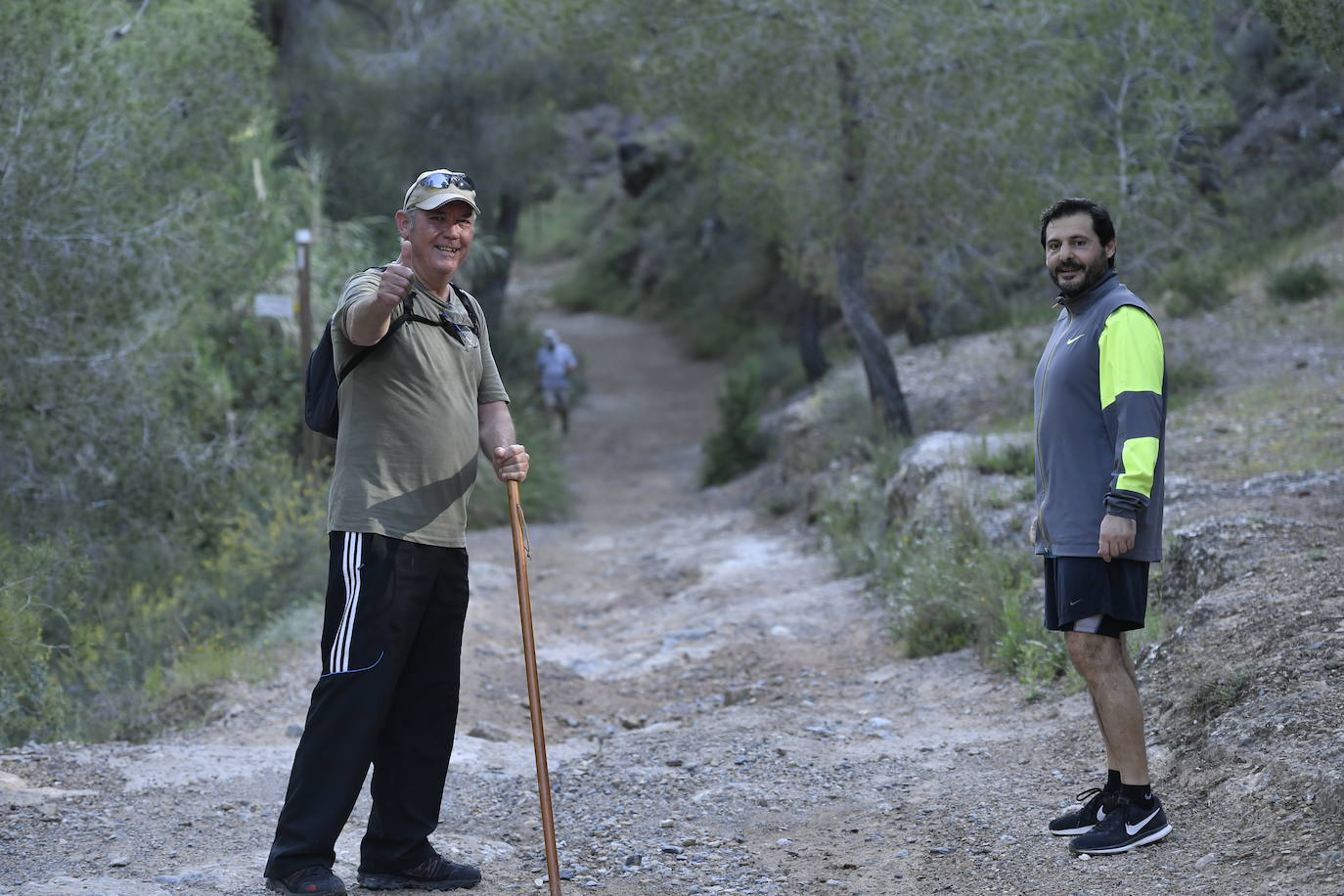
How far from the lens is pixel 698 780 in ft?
18.3

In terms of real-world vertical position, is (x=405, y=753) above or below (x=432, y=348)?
below

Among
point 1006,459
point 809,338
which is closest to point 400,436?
point 1006,459

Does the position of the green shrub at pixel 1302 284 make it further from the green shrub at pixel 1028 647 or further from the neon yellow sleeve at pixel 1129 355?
the neon yellow sleeve at pixel 1129 355

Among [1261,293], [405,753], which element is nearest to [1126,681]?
[405,753]

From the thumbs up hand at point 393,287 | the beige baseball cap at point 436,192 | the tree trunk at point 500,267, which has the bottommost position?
the thumbs up hand at point 393,287

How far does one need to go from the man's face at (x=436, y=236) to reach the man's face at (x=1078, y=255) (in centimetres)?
178

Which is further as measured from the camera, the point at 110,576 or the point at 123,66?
the point at 123,66

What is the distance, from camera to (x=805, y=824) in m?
4.98

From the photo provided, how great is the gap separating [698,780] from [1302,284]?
10.6 meters

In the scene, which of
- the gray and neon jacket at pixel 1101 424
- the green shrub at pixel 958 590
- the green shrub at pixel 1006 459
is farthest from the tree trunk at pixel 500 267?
the gray and neon jacket at pixel 1101 424

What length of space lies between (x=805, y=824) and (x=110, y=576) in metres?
6.61

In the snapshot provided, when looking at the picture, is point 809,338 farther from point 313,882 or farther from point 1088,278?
point 313,882

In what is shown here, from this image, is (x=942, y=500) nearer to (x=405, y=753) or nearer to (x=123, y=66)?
(x=405, y=753)

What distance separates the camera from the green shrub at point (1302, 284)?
44.7 ft
